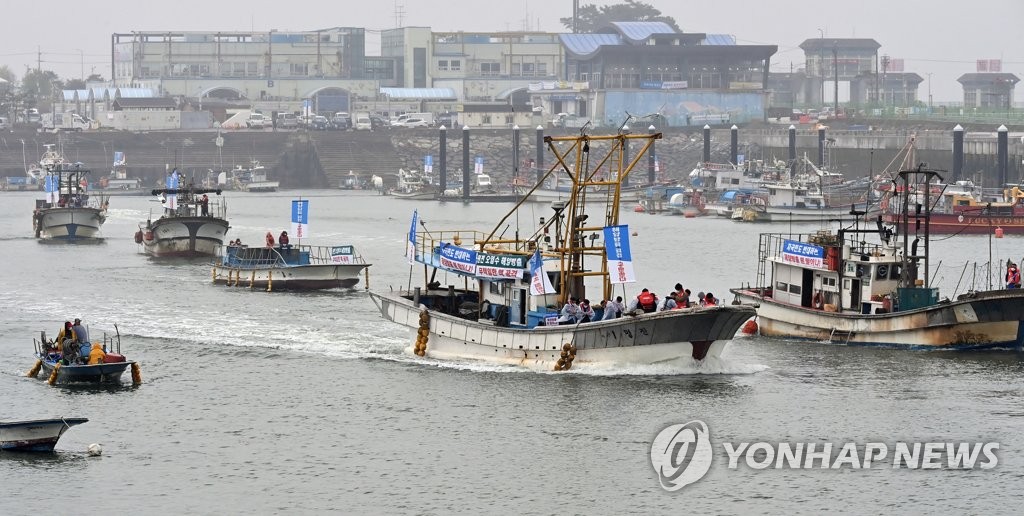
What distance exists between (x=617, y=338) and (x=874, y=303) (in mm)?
10970

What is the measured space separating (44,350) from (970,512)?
90.5 ft

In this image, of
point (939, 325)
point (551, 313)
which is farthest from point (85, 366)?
point (939, 325)

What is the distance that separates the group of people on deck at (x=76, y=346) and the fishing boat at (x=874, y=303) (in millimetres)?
21889

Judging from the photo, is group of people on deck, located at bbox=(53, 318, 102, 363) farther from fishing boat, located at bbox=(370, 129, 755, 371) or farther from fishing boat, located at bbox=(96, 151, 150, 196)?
fishing boat, located at bbox=(96, 151, 150, 196)

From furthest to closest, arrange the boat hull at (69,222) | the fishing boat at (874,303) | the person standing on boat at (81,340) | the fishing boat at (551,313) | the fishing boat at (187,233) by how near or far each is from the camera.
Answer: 1. the boat hull at (69,222)
2. the fishing boat at (187,233)
3. the fishing boat at (874,303)
4. the person standing on boat at (81,340)
5. the fishing boat at (551,313)

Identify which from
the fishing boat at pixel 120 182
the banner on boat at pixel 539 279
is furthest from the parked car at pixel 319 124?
the banner on boat at pixel 539 279

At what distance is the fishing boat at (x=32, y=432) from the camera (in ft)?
127

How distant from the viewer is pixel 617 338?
4619cm

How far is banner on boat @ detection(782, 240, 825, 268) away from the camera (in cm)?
5341

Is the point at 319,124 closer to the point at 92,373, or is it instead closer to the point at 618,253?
the point at 92,373

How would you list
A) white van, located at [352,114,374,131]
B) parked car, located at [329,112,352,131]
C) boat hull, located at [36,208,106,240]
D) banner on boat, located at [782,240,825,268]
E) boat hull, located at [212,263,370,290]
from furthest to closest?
white van, located at [352,114,374,131]
parked car, located at [329,112,352,131]
boat hull, located at [36,208,106,240]
boat hull, located at [212,263,370,290]
banner on boat, located at [782,240,825,268]

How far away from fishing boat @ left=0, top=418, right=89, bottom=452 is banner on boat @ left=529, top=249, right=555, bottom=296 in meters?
13.9

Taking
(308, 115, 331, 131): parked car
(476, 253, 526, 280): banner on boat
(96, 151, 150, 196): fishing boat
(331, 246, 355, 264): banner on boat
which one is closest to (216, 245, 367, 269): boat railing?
(331, 246, 355, 264): banner on boat

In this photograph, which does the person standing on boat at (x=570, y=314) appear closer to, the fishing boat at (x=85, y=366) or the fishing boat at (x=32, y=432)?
the fishing boat at (x=85, y=366)
